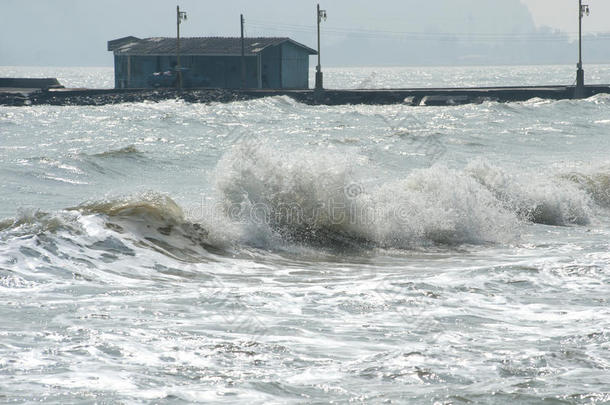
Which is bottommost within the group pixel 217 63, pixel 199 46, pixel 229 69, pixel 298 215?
pixel 298 215

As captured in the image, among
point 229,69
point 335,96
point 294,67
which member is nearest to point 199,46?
point 229,69

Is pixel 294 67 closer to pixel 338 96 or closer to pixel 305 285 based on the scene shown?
pixel 338 96

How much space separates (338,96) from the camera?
173ft

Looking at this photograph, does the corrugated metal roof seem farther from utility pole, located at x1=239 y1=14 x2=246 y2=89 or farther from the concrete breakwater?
the concrete breakwater

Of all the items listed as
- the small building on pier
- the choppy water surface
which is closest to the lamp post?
the small building on pier

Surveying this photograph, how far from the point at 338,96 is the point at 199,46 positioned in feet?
36.5

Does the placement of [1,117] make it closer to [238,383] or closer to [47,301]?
[47,301]

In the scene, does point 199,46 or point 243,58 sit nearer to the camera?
point 243,58

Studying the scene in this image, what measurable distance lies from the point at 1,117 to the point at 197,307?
119ft

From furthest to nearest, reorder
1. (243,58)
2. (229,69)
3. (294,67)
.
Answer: (294,67), (229,69), (243,58)

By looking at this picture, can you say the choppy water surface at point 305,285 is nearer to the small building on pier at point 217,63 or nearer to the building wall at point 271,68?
the small building on pier at point 217,63

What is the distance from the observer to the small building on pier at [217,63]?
57062 millimetres

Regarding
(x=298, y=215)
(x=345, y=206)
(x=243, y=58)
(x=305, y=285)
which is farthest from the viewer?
(x=243, y=58)

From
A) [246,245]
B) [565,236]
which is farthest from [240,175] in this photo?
[565,236]
